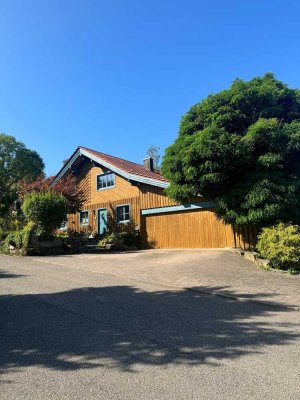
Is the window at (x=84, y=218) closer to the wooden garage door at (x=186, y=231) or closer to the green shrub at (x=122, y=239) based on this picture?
the green shrub at (x=122, y=239)

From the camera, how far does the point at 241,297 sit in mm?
7723

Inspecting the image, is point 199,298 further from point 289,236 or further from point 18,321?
point 289,236

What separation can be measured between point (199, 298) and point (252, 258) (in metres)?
5.61

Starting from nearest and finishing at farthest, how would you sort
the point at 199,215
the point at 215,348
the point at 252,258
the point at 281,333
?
the point at 215,348 < the point at 281,333 < the point at 252,258 < the point at 199,215

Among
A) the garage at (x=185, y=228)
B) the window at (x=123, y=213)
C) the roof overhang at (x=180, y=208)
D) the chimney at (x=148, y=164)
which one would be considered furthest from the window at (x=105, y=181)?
the garage at (x=185, y=228)

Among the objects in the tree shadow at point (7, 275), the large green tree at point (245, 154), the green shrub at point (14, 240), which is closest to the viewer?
the tree shadow at point (7, 275)

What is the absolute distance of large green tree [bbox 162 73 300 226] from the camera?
12641mm

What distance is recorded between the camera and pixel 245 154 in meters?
13.1

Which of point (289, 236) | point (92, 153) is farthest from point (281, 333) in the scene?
point (92, 153)

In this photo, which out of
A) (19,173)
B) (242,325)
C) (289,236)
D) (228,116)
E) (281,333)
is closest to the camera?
(281,333)

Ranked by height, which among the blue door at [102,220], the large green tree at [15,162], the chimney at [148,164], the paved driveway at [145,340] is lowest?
the paved driveway at [145,340]

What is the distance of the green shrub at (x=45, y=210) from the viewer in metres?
15.6

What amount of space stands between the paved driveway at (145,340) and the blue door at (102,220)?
41.7 ft

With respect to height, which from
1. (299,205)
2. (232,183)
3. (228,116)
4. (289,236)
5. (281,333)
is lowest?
(281,333)
